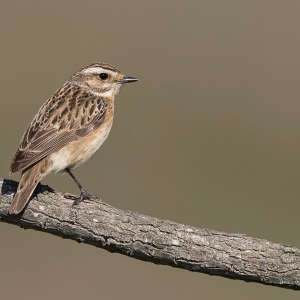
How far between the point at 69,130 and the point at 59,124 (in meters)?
0.14

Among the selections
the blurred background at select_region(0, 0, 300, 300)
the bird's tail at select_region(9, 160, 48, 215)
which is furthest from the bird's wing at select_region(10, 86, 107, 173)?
the blurred background at select_region(0, 0, 300, 300)

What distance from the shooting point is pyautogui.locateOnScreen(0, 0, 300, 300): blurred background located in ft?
56.4

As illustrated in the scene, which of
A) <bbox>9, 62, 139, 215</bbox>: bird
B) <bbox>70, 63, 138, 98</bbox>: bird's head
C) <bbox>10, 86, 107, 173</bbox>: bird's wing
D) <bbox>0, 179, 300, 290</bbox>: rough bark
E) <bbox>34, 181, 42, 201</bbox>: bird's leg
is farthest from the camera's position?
<bbox>70, 63, 138, 98</bbox>: bird's head

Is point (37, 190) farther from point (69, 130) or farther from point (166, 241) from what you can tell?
point (166, 241)

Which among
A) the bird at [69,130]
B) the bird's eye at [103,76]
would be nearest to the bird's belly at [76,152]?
the bird at [69,130]

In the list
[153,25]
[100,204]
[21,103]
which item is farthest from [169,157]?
[100,204]

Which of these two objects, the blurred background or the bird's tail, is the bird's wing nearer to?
the bird's tail

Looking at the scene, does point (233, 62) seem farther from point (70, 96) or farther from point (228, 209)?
point (70, 96)

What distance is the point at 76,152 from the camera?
33.2 feet

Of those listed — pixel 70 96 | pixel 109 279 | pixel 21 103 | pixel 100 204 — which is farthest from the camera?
pixel 21 103

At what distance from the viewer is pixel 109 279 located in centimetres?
1677

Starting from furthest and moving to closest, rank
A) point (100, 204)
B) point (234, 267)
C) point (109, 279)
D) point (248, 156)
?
1. point (248, 156)
2. point (109, 279)
3. point (100, 204)
4. point (234, 267)

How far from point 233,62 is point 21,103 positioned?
7.22 m

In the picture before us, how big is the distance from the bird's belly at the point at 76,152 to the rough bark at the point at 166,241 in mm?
880
